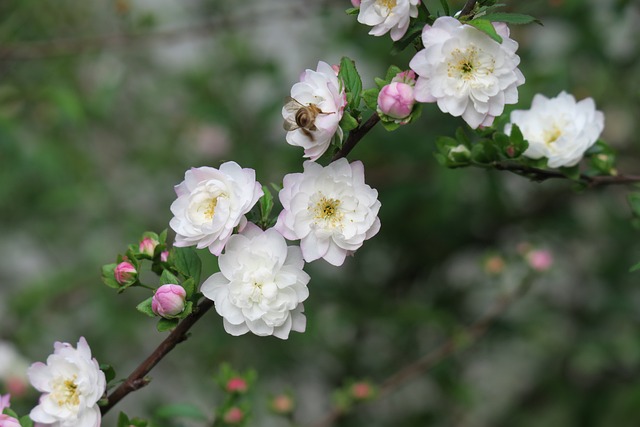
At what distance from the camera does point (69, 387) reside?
0.66 metres

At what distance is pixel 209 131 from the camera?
194cm

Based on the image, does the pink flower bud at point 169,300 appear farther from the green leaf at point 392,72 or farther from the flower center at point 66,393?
the green leaf at point 392,72

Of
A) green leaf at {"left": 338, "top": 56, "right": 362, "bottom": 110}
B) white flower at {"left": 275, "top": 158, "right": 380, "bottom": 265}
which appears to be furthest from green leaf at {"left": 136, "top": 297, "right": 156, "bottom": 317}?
green leaf at {"left": 338, "top": 56, "right": 362, "bottom": 110}

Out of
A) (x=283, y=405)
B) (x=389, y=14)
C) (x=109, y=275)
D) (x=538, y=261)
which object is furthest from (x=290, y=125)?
(x=538, y=261)

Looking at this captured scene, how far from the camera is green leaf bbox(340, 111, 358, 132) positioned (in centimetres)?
62

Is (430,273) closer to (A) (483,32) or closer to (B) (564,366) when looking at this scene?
(B) (564,366)

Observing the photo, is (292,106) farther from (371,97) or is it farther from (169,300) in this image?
(169,300)

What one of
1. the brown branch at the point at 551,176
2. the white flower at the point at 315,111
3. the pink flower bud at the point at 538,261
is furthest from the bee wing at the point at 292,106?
the pink flower bud at the point at 538,261

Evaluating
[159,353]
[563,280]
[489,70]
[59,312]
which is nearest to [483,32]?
[489,70]

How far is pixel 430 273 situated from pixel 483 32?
118cm

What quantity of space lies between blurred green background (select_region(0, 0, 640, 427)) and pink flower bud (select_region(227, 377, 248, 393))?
394mm

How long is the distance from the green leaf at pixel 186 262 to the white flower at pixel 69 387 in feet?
0.33

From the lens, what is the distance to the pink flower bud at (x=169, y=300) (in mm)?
608

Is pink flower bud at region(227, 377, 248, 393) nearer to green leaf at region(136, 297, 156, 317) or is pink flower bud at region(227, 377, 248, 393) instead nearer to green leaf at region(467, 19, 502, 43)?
green leaf at region(136, 297, 156, 317)
